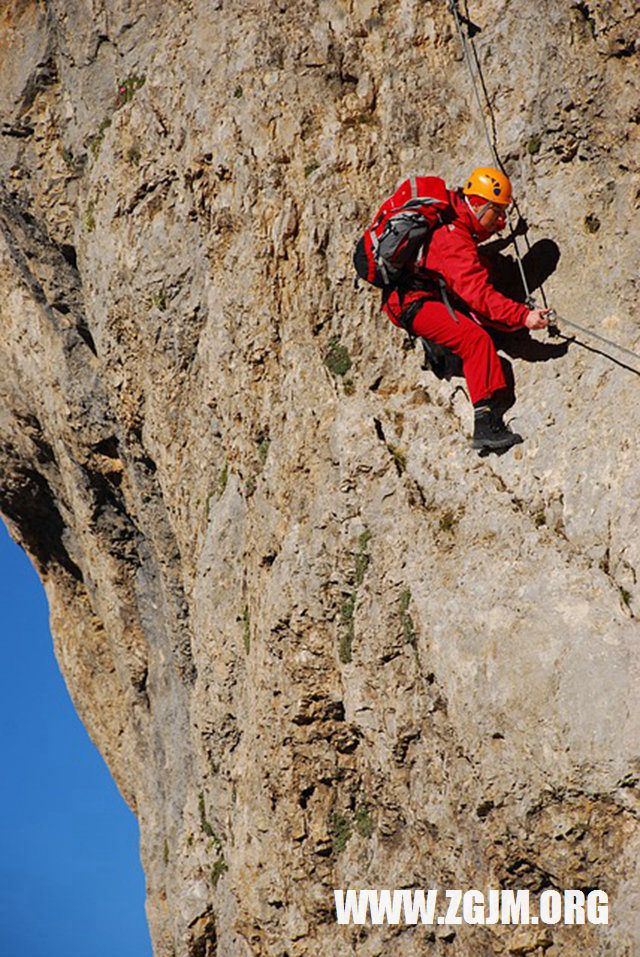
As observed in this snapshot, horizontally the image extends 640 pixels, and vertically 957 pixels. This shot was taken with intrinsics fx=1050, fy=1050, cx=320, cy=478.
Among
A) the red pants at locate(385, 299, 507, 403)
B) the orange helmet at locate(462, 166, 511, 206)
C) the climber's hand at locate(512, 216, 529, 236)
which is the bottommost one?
the red pants at locate(385, 299, 507, 403)

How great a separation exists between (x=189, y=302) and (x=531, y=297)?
19.1ft

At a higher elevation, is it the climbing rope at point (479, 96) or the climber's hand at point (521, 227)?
the climbing rope at point (479, 96)

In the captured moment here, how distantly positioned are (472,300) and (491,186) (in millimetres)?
1347

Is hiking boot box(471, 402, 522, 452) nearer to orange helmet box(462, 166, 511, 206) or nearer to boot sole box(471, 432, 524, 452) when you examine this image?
boot sole box(471, 432, 524, 452)

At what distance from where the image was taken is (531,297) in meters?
11.9

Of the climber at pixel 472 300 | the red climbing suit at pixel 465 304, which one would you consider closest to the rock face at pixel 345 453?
the climber at pixel 472 300

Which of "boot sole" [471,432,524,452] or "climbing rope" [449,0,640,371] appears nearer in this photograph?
"climbing rope" [449,0,640,371]

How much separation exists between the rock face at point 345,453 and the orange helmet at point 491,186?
0.71 m

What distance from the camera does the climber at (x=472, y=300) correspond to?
11320mm

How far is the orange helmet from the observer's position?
11.5m

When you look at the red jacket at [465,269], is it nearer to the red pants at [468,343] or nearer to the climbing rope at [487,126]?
the red pants at [468,343]

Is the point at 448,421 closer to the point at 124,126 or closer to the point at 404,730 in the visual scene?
the point at 404,730

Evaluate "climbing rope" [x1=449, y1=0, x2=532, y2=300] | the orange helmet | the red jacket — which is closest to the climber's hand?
"climbing rope" [x1=449, y1=0, x2=532, y2=300]

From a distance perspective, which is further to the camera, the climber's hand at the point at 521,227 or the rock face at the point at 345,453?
the climber's hand at the point at 521,227
